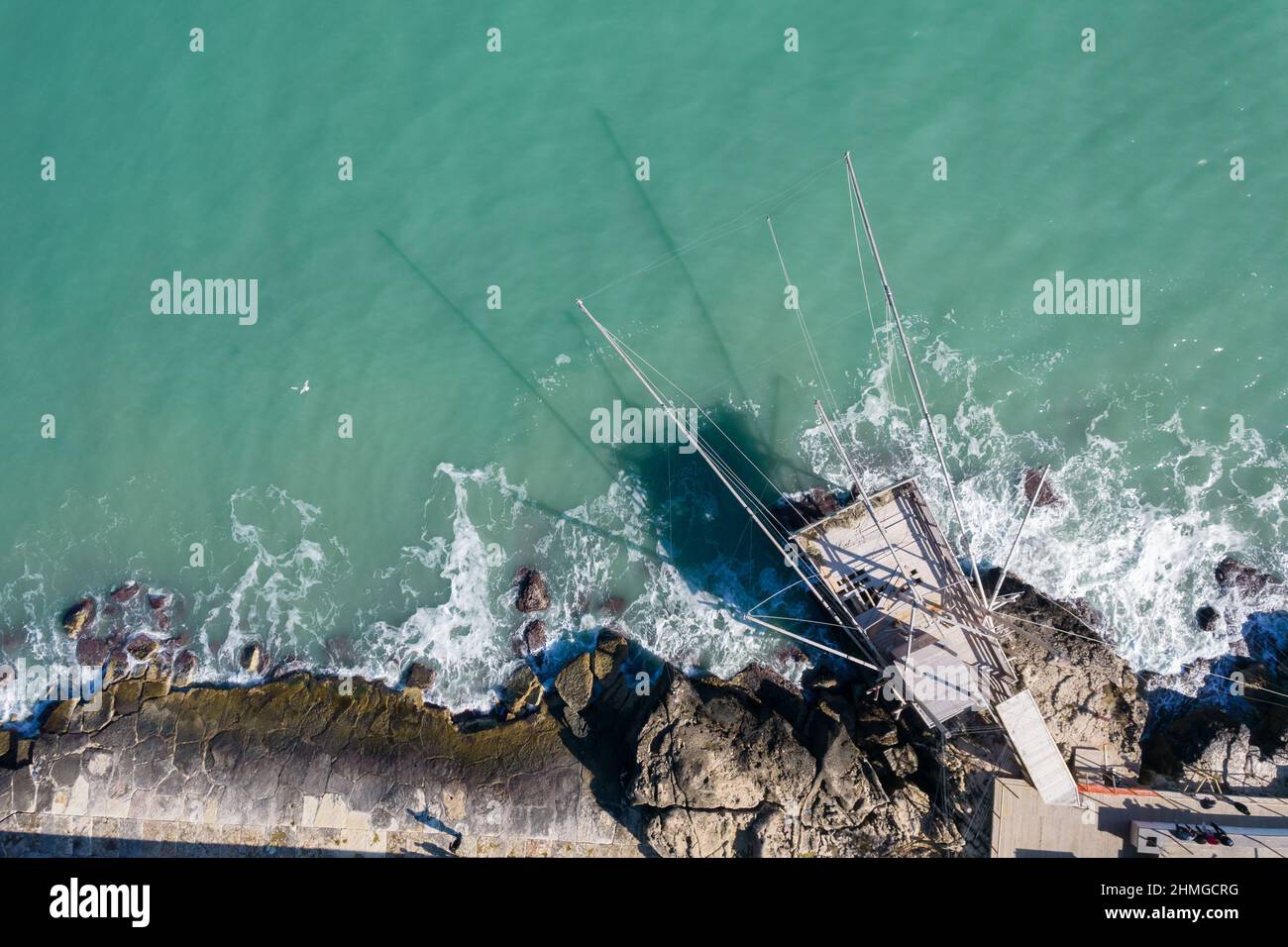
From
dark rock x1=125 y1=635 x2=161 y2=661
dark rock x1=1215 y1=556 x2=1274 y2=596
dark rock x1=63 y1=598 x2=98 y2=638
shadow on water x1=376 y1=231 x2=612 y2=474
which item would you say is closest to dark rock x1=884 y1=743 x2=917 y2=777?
dark rock x1=1215 y1=556 x2=1274 y2=596

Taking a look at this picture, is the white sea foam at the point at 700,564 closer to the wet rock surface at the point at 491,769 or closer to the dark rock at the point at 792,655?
the dark rock at the point at 792,655

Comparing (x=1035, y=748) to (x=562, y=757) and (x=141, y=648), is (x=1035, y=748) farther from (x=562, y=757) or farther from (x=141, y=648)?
(x=141, y=648)

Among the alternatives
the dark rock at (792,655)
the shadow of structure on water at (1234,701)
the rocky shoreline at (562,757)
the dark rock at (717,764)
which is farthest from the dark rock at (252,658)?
the shadow of structure on water at (1234,701)

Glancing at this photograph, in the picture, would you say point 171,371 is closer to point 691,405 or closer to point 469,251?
point 469,251

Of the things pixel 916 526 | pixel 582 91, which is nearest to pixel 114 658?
pixel 582 91

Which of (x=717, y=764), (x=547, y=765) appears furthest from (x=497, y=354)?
(x=717, y=764)

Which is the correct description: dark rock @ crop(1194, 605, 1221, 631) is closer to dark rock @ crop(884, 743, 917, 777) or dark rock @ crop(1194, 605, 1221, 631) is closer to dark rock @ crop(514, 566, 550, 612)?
dark rock @ crop(884, 743, 917, 777)
